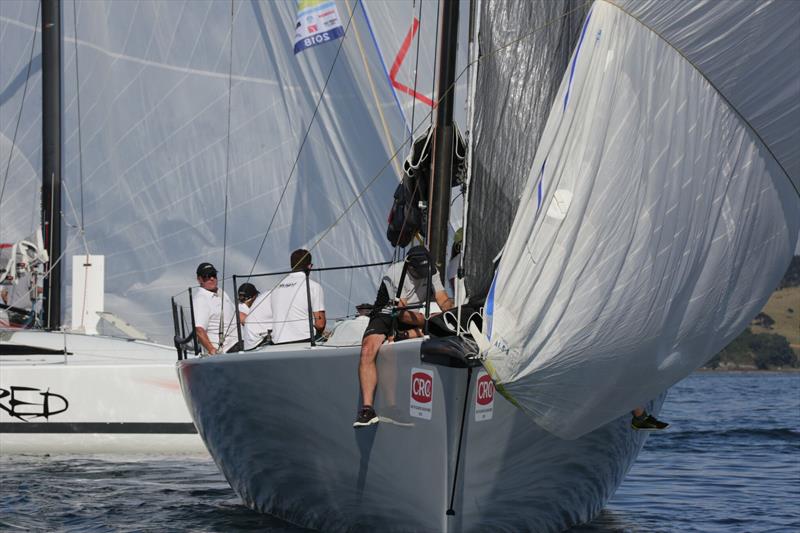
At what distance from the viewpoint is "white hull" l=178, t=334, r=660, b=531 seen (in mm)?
6488

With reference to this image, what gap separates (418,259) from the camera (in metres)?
6.88

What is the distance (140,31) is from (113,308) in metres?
3.33

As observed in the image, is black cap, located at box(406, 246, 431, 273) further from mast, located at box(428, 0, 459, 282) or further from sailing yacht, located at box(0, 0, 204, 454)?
sailing yacht, located at box(0, 0, 204, 454)

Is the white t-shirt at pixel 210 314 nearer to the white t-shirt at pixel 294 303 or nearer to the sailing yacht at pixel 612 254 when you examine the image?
the white t-shirt at pixel 294 303

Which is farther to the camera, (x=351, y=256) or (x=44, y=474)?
(x=351, y=256)

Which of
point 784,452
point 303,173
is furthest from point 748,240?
point 303,173

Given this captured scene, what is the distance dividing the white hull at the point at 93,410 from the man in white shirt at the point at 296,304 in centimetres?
428

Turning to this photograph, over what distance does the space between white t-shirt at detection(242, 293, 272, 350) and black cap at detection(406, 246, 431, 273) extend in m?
2.05

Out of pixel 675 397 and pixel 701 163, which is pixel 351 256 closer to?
pixel 701 163

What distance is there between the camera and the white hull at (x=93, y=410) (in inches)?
489

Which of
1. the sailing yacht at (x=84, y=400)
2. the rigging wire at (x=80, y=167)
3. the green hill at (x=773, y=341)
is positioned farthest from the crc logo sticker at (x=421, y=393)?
the green hill at (x=773, y=341)

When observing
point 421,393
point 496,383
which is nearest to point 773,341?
point 421,393

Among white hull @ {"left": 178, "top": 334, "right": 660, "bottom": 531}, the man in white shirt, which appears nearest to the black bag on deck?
the man in white shirt

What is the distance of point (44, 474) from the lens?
10.9m
